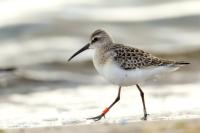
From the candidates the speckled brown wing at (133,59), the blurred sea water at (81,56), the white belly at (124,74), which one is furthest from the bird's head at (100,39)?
the blurred sea water at (81,56)

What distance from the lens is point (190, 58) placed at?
15438mm

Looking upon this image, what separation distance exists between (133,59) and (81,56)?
22.7ft

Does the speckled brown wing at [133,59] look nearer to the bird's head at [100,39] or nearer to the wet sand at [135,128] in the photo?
the bird's head at [100,39]

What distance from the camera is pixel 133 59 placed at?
905 cm

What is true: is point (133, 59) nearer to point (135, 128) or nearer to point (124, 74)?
point (124, 74)

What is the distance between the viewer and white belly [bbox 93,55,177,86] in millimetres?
8891

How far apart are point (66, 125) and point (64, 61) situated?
749 centimetres

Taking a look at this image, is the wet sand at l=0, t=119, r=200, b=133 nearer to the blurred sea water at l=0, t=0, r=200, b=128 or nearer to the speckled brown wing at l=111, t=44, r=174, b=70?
the blurred sea water at l=0, t=0, r=200, b=128

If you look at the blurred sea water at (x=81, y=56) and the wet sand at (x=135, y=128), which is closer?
the wet sand at (x=135, y=128)

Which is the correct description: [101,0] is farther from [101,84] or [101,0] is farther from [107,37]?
[107,37]

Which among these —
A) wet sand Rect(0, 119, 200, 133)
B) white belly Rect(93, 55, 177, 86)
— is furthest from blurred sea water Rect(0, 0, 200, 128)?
wet sand Rect(0, 119, 200, 133)

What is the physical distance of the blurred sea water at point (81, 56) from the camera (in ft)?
34.7

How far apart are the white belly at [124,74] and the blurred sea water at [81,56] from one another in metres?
0.52

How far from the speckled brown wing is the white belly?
6 centimetres
